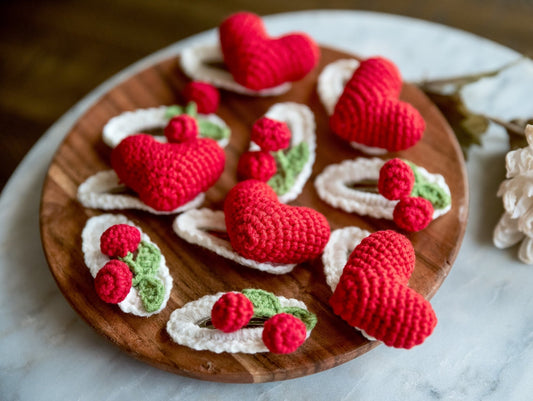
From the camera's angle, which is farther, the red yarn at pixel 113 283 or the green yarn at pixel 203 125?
the green yarn at pixel 203 125

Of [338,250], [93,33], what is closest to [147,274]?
[338,250]

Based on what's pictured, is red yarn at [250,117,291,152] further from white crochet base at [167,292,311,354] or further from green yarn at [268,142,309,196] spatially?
white crochet base at [167,292,311,354]

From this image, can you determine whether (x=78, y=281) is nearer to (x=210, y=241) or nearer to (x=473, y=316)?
(x=210, y=241)

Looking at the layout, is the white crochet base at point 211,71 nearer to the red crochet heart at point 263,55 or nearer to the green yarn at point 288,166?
the red crochet heart at point 263,55

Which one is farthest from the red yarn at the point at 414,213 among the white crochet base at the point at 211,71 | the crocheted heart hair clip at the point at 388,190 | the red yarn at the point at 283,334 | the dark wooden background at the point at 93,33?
the dark wooden background at the point at 93,33

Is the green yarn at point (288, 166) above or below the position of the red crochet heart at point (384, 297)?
above

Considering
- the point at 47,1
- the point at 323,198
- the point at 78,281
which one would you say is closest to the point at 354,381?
the point at 323,198

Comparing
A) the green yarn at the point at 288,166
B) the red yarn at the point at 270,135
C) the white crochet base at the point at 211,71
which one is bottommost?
the green yarn at the point at 288,166
